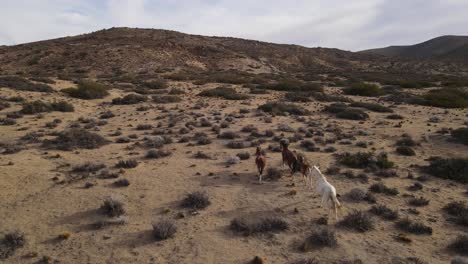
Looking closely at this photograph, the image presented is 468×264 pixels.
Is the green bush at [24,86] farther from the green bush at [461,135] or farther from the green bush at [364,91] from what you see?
the green bush at [461,135]

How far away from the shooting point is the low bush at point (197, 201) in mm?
9281

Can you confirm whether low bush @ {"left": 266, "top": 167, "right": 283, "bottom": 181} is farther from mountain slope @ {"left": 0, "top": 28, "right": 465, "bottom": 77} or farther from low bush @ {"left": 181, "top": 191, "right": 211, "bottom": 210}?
mountain slope @ {"left": 0, "top": 28, "right": 465, "bottom": 77}

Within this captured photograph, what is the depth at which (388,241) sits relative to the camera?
7.82 meters

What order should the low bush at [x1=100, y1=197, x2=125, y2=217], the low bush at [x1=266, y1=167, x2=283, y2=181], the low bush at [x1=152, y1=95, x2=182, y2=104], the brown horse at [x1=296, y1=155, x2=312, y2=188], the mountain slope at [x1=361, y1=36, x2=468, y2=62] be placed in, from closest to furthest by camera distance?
the low bush at [x1=100, y1=197, x2=125, y2=217]
the brown horse at [x1=296, y1=155, x2=312, y2=188]
the low bush at [x1=266, y1=167, x2=283, y2=181]
the low bush at [x1=152, y1=95, x2=182, y2=104]
the mountain slope at [x1=361, y1=36, x2=468, y2=62]

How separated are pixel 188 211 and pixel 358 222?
13.0ft

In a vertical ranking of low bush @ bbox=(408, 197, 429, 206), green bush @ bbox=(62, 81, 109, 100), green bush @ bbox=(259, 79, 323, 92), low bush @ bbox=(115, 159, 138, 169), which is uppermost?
green bush @ bbox=(62, 81, 109, 100)

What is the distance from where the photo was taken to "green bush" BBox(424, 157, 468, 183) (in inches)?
458

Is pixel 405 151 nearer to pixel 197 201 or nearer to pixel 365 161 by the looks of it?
pixel 365 161

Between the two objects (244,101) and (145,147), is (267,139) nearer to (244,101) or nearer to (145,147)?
(145,147)

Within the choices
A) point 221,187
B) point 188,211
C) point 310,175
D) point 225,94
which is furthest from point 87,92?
point 310,175

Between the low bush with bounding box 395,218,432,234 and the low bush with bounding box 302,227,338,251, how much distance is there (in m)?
1.84

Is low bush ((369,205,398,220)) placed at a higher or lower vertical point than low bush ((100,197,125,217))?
lower

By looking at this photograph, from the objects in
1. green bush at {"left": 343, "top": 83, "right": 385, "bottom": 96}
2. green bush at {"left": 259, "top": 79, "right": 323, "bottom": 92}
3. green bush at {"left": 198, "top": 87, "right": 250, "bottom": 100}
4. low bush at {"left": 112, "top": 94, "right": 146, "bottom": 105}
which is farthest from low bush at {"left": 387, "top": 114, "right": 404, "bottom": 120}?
low bush at {"left": 112, "top": 94, "right": 146, "bottom": 105}

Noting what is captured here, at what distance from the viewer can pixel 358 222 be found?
8352 millimetres
